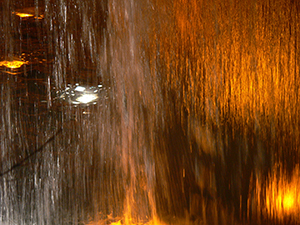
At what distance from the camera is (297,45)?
2.59 meters

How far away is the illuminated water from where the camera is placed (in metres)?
1.49

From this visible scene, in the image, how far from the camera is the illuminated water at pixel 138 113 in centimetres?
149

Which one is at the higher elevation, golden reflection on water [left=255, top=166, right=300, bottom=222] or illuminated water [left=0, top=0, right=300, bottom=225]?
illuminated water [left=0, top=0, right=300, bottom=225]

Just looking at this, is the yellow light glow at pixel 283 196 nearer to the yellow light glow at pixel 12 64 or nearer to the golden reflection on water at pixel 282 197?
the golden reflection on water at pixel 282 197

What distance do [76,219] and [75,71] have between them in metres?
0.60

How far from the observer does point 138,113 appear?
1.71 m

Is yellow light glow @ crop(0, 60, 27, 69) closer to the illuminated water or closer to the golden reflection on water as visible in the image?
the illuminated water

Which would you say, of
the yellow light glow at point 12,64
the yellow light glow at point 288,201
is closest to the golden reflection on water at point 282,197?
the yellow light glow at point 288,201

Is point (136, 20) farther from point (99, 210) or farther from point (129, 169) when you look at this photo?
point (99, 210)

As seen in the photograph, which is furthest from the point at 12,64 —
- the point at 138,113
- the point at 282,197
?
the point at 282,197

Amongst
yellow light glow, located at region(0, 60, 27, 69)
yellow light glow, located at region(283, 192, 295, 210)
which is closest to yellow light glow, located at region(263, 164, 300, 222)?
yellow light glow, located at region(283, 192, 295, 210)

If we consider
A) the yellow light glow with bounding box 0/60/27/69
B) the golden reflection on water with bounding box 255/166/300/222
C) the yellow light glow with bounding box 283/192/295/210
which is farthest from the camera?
the yellow light glow with bounding box 283/192/295/210

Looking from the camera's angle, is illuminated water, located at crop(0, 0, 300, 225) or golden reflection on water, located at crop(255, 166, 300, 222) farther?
golden reflection on water, located at crop(255, 166, 300, 222)

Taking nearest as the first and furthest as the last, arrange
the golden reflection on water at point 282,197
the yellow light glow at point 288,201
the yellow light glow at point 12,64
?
the yellow light glow at point 12,64 → the golden reflection on water at point 282,197 → the yellow light glow at point 288,201
